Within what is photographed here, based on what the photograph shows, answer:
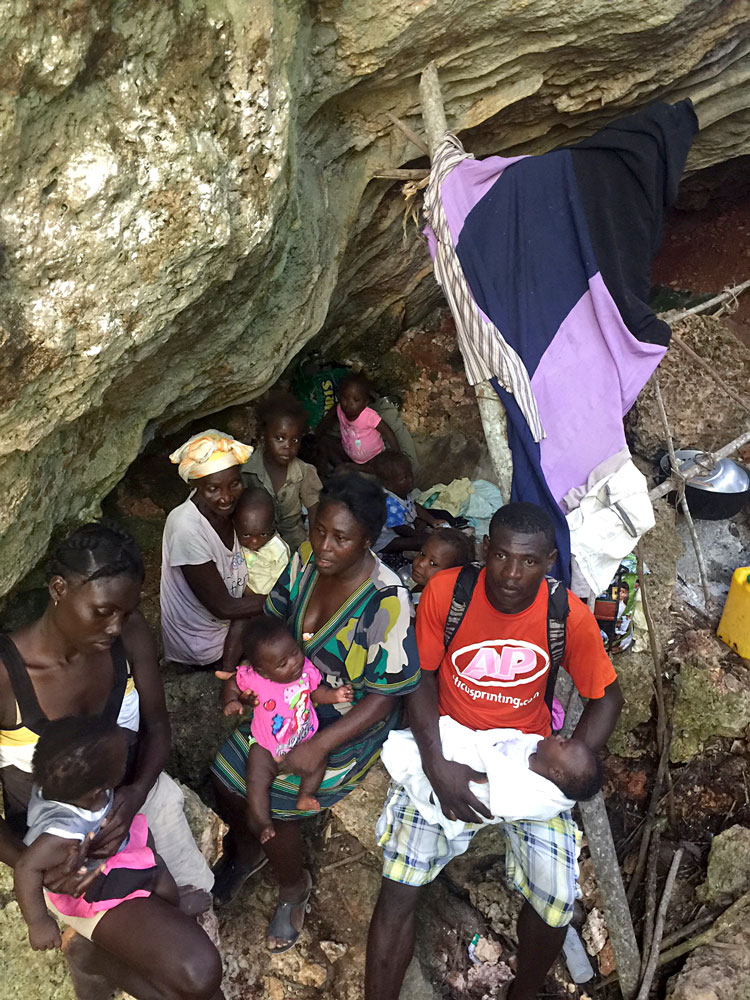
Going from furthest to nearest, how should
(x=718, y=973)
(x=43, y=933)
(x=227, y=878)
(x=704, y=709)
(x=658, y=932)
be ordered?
1. (x=704, y=709)
2. (x=658, y=932)
3. (x=718, y=973)
4. (x=227, y=878)
5. (x=43, y=933)

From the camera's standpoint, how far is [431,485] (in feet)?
18.3

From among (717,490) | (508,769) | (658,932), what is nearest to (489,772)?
(508,769)

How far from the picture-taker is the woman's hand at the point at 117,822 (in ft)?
6.46

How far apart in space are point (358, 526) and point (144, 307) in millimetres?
1022

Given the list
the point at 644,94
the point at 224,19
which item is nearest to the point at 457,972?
the point at 224,19

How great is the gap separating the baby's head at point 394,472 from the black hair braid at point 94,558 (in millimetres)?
2859

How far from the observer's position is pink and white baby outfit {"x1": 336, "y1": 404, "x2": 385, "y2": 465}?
499 centimetres

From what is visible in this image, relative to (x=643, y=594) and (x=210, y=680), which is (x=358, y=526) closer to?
(x=210, y=680)

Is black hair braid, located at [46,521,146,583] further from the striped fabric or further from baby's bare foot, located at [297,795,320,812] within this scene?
the striped fabric

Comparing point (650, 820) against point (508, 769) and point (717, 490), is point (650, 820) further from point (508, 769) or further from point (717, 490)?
point (717, 490)

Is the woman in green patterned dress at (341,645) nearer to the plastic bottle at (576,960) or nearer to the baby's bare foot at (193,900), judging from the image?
the baby's bare foot at (193,900)

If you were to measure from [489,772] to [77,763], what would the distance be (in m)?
1.38

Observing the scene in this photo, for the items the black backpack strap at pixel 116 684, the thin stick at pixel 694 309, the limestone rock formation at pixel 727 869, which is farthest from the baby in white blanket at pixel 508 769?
the thin stick at pixel 694 309

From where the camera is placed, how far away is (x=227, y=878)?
283 cm
